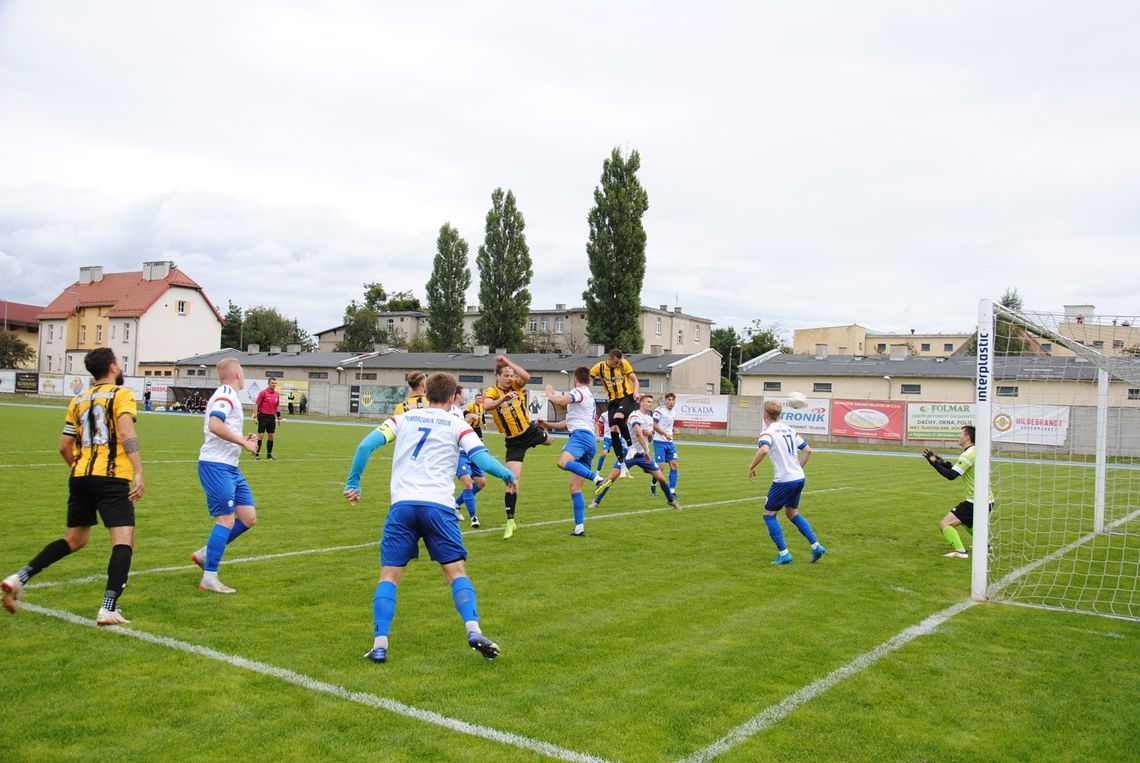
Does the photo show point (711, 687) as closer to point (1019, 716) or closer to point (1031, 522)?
point (1019, 716)

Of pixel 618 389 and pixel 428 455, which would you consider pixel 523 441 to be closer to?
pixel 618 389

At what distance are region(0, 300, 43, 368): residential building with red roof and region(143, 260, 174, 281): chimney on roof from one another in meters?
25.7

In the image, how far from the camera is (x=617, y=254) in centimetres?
5847

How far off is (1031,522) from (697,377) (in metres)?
46.4

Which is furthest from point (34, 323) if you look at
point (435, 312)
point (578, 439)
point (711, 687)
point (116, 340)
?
point (711, 687)

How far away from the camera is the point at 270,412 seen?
23.2 meters

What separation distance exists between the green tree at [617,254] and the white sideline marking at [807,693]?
51408 millimetres

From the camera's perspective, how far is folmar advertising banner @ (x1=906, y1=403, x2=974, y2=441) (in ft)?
125

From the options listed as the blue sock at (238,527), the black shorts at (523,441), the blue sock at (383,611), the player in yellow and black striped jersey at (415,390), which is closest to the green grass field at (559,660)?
the blue sock at (383,611)

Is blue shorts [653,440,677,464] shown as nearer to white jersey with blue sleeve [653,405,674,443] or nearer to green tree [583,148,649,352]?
white jersey with blue sleeve [653,405,674,443]

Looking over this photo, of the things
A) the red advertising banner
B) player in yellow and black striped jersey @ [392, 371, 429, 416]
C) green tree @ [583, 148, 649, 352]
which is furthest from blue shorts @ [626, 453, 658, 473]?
green tree @ [583, 148, 649, 352]

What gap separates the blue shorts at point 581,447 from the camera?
1205 centimetres

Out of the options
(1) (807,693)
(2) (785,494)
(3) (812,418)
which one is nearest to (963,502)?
(2) (785,494)

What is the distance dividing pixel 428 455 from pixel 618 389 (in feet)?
27.6
